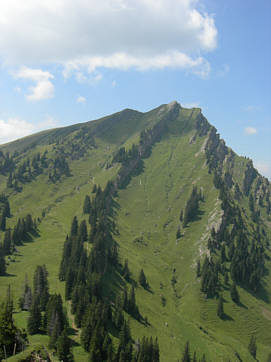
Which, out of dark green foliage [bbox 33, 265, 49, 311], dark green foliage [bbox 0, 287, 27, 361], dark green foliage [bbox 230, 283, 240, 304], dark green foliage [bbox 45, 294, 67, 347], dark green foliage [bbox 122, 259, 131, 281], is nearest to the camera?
dark green foliage [bbox 0, 287, 27, 361]

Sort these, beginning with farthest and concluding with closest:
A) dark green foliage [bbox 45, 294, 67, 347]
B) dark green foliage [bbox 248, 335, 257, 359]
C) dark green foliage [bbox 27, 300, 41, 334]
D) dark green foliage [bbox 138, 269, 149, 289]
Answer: dark green foliage [bbox 138, 269, 149, 289] < dark green foliage [bbox 248, 335, 257, 359] < dark green foliage [bbox 27, 300, 41, 334] < dark green foliage [bbox 45, 294, 67, 347]

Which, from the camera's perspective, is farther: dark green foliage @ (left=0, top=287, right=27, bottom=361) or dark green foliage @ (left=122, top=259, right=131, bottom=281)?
dark green foliage @ (left=122, top=259, right=131, bottom=281)

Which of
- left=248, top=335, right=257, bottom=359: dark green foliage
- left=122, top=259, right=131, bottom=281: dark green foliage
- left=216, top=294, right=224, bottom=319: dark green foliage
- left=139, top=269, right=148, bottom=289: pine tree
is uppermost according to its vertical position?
left=122, top=259, right=131, bottom=281: dark green foliage

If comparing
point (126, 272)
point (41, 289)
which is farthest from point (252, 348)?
point (41, 289)

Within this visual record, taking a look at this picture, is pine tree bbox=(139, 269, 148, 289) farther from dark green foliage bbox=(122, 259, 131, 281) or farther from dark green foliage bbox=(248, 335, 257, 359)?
dark green foliage bbox=(248, 335, 257, 359)

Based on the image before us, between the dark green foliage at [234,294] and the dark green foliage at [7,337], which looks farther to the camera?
the dark green foliage at [234,294]

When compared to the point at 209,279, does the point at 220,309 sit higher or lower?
lower

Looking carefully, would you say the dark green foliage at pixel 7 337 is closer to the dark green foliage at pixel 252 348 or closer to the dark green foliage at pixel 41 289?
the dark green foliage at pixel 41 289

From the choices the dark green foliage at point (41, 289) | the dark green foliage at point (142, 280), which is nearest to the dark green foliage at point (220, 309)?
the dark green foliage at point (142, 280)

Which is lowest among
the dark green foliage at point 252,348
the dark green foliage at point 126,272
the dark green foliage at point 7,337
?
the dark green foliage at point 252,348

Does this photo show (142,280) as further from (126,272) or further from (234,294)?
(234,294)

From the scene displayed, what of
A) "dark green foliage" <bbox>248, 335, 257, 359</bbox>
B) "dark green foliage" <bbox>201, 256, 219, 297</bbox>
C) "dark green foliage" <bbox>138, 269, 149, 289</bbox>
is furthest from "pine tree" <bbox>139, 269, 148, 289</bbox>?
"dark green foliage" <bbox>248, 335, 257, 359</bbox>

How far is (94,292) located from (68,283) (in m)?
12.5

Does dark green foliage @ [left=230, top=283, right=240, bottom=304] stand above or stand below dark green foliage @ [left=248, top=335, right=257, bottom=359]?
above
